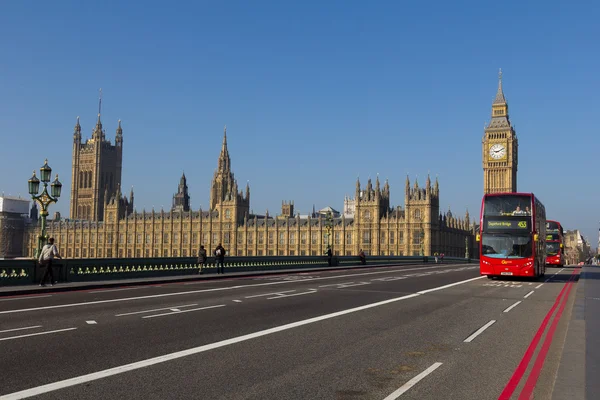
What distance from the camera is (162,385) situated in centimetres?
759

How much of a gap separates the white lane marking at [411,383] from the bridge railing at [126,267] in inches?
688

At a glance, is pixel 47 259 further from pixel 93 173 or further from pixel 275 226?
pixel 93 173

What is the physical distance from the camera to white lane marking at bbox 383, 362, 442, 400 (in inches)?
291

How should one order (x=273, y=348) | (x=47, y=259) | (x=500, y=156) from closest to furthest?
(x=273, y=348), (x=47, y=259), (x=500, y=156)

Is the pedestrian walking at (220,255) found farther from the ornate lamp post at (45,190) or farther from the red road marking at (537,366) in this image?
the red road marking at (537,366)

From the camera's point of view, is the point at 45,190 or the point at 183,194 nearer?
the point at 45,190

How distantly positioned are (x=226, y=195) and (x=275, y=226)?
1826 cm

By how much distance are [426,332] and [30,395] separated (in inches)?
318

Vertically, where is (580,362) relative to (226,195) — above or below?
below

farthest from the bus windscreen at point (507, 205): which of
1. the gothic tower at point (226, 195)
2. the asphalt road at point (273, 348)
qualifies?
the gothic tower at point (226, 195)

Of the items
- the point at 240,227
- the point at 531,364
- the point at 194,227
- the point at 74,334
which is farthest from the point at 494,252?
the point at 194,227

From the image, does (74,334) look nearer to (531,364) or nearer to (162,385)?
(162,385)

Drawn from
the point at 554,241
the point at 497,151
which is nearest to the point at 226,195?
the point at 497,151

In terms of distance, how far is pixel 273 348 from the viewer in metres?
10.2
